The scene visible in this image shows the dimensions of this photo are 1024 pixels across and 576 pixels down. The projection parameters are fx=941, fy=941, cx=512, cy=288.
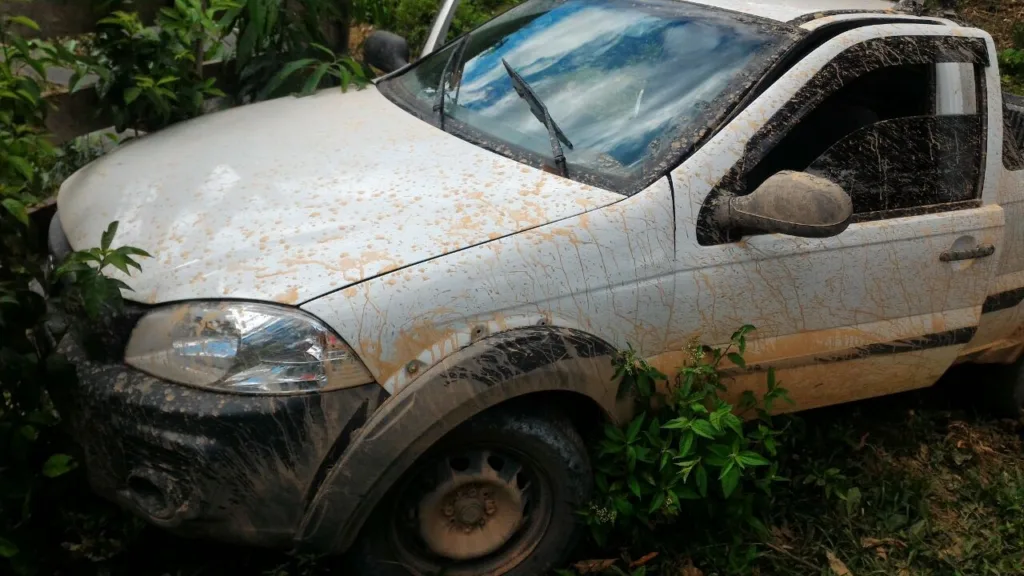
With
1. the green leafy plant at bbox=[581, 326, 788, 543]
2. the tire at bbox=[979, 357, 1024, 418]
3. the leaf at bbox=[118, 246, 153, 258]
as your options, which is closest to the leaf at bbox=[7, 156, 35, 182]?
the leaf at bbox=[118, 246, 153, 258]

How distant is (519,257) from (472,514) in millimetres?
741

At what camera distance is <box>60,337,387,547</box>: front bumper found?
220 cm

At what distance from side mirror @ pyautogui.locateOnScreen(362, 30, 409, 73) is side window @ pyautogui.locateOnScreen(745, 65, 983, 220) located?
1.94 meters

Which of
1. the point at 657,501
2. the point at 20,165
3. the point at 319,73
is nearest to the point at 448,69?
the point at 319,73

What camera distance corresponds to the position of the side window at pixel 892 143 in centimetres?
291

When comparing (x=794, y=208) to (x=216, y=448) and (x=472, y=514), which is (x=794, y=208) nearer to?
(x=472, y=514)

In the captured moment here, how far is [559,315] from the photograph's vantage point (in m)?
2.48

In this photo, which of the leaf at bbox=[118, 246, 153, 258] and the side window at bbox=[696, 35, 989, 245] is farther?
the side window at bbox=[696, 35, 989, 245]

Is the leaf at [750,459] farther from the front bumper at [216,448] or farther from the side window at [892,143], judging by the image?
the front bumper at [216,448]

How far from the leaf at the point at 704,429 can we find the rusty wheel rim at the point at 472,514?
0.45 m

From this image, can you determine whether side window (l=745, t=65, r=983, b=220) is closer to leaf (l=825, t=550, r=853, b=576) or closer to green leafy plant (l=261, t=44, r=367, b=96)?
leaf (l=825, t=550, r=853, b=576)

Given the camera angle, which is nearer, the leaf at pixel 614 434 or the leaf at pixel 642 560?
the leaf at pixel 614 434

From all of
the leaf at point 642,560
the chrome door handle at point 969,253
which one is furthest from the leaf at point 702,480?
the chrome door handle at point 969,253

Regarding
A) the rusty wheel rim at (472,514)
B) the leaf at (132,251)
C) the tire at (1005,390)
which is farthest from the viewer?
the tire at (1005,390)
